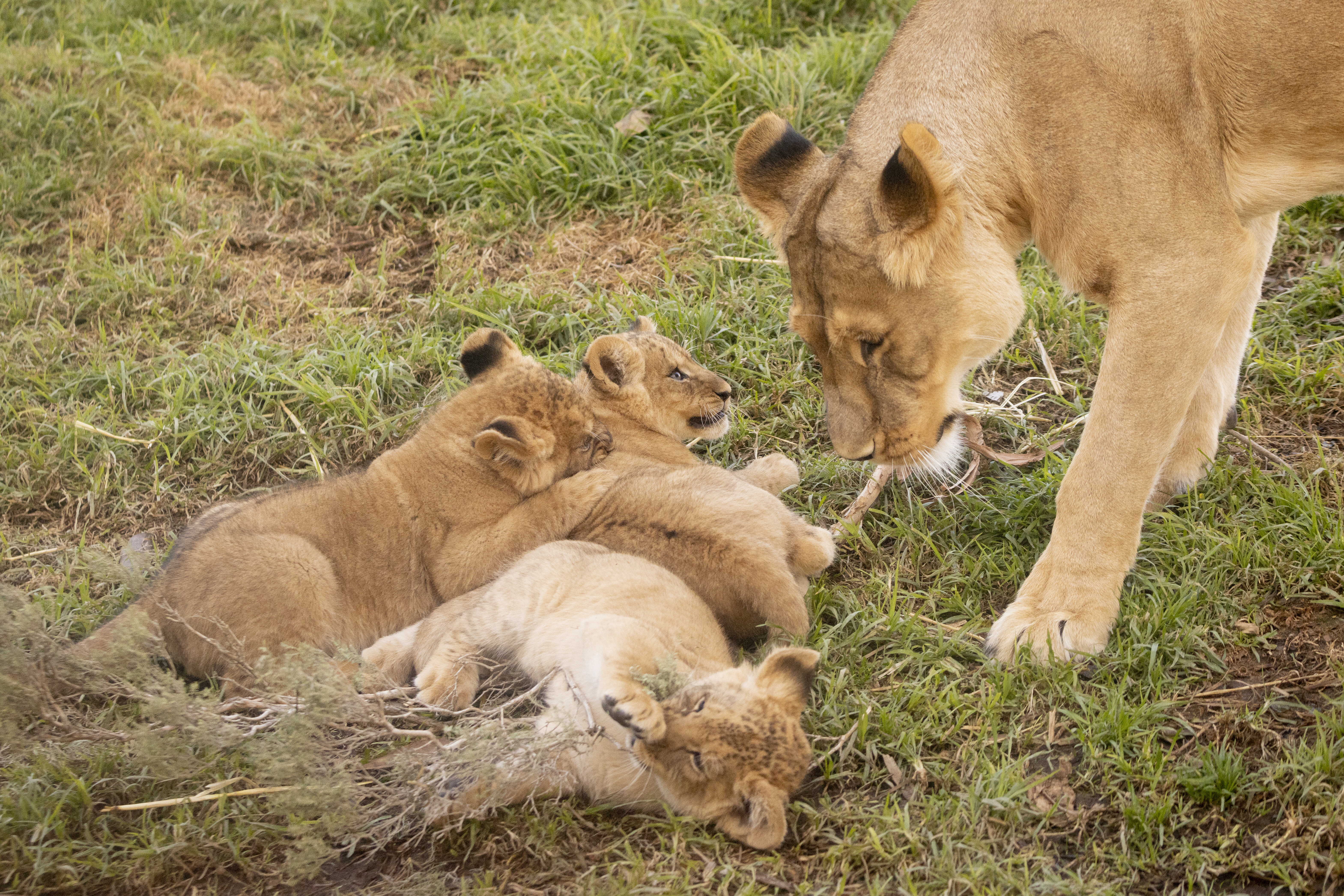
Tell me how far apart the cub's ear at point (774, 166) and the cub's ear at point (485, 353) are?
1.10 meters

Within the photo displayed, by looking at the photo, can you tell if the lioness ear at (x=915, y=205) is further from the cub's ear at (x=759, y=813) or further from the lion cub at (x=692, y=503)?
the cub's ear at (x=759, y=813)

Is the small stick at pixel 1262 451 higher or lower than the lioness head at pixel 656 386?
lower

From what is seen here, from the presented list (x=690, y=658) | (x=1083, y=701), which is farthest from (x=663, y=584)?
(x=1083, y=701)

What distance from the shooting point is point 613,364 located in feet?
15.5

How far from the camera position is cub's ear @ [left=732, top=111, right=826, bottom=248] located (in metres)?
4.39

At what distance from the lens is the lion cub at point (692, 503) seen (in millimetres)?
3900

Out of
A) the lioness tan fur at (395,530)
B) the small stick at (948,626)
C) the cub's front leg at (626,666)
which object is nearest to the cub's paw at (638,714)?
the cub's front leg at (626,666)

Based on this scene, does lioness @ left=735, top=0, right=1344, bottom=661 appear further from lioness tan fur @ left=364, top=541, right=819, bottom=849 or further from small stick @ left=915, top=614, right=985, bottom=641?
lioness tan fur @ left=364, top=541, right=819, bottom=849

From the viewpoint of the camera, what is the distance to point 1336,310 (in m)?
5.42

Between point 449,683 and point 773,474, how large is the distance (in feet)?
5.25

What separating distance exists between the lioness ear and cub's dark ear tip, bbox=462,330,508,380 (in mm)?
1559

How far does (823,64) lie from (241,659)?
4.71 meters

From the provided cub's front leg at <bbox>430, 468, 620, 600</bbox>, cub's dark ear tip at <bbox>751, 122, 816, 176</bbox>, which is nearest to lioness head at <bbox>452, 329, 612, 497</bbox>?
cub's front leg at <bbox>430, 468, 620, 600</bbox>

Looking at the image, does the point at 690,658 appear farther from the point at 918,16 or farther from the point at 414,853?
the point at 918,16
